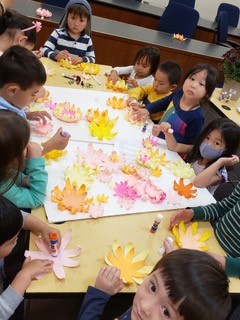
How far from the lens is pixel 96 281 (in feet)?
2.90

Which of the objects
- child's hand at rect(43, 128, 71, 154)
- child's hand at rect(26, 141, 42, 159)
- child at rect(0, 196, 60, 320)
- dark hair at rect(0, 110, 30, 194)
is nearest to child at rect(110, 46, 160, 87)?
child's hand at rect(43, 128, 71, 154)

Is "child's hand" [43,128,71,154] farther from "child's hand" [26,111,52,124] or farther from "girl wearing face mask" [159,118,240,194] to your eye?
"girl wearing face mask" [159,118,240,194]

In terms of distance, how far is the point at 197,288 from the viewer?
71 cm

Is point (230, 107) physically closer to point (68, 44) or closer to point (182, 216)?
point (68, 44)

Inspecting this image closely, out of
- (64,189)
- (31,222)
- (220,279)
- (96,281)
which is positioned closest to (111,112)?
(64,189)

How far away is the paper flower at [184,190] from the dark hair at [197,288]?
1.84 feet

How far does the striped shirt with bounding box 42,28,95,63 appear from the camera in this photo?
251 cm

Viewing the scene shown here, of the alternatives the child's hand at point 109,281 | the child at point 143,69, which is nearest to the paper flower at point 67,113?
the child at point 143,69

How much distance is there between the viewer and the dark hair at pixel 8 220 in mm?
921

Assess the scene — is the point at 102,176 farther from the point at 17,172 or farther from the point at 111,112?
the point at 111,112

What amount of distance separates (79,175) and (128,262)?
0.42 m

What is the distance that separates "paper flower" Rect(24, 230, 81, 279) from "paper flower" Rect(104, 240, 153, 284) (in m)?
0.11

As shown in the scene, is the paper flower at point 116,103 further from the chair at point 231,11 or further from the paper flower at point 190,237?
the chair at point 231,11

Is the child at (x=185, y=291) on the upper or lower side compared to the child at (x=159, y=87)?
lower
